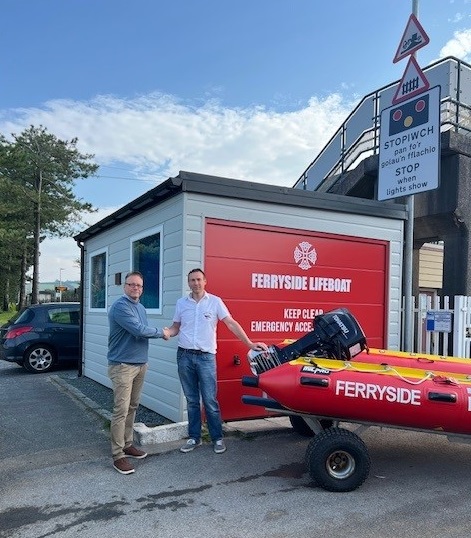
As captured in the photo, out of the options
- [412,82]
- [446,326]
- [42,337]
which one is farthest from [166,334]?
[42,337]

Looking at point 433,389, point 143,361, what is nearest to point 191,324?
point 143,361

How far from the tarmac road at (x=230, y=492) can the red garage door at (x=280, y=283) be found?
40.5 inches

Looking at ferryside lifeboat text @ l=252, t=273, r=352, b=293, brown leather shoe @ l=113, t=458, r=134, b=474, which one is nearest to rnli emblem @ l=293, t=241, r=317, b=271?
ferryside lifeboat text @ l=252, t=273, r=352, b=293

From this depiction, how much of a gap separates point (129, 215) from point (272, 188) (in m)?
2.41

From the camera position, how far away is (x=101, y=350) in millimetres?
8875

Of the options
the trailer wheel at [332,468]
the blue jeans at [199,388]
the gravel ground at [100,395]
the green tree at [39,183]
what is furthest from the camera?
the green tree at [39,183]

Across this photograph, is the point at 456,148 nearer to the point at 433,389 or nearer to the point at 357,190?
the point at 357,190

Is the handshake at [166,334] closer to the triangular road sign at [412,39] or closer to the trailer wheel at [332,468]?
the trailer wheel at [332,468]

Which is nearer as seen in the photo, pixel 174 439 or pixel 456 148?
pixel 174 439

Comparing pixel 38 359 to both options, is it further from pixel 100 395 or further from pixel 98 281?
pixel 100 395

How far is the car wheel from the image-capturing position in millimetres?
10258

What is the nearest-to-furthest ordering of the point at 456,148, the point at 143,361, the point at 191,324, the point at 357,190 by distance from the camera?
the point at 143,361, the point at 191,324, the point at 456,148, the point at 357,190

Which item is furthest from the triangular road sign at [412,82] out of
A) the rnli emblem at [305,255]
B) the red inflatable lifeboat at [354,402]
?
the red inflatable lifeboat at [354,402]

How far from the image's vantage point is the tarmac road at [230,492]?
3537 millimetres
